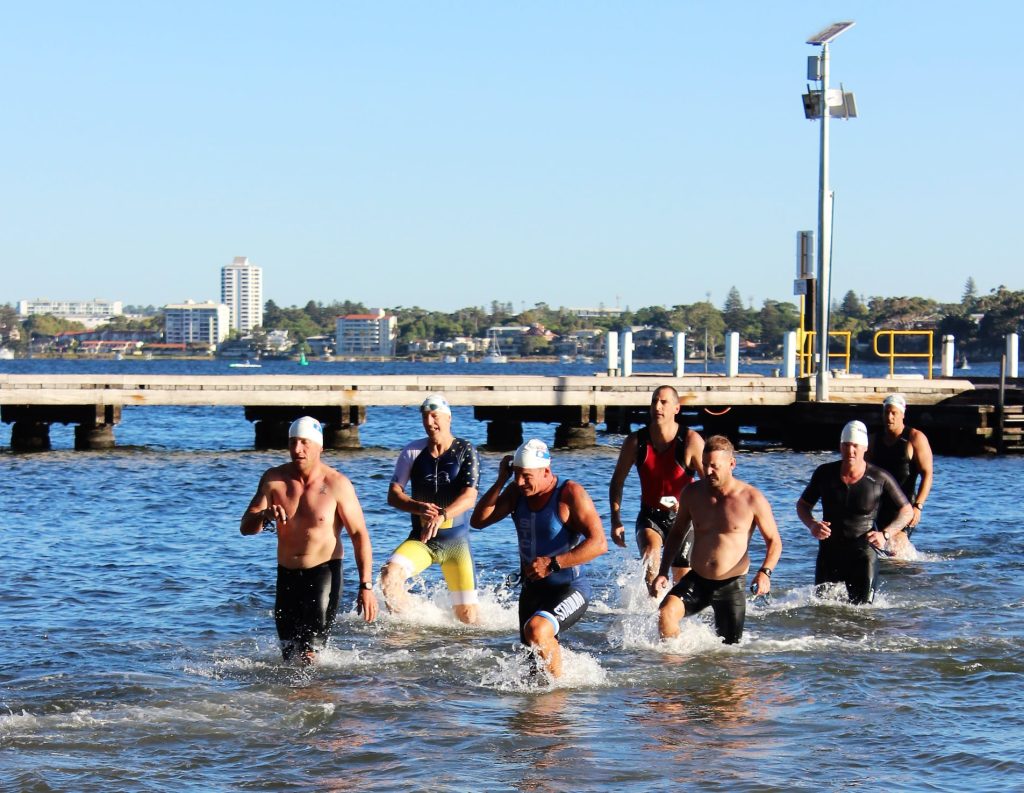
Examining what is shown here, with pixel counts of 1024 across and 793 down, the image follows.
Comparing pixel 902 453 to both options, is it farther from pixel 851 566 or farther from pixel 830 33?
pixel 830 33

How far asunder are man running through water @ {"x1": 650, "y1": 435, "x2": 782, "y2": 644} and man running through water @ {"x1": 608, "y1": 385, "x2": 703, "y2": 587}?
1540 millimetres

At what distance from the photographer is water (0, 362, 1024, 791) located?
8711 mm

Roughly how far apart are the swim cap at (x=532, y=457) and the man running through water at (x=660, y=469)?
2997 mm

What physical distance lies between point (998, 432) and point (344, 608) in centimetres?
2239

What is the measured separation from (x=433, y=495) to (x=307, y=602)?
2.01m

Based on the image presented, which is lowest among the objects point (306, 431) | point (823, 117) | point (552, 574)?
point (552, 574)

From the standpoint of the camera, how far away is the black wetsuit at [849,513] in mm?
12625

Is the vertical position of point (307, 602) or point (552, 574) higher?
point (552, 574)

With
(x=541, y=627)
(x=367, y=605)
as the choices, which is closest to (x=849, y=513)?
(x=541, y=627)

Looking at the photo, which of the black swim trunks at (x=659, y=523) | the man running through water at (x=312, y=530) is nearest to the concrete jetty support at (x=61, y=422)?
the black swim trunks at (x=659, y=523)

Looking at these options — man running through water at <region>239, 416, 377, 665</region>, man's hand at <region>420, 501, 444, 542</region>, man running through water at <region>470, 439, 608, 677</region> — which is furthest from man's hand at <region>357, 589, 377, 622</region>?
man's hand at <region>420, 501, 444, 542</region>

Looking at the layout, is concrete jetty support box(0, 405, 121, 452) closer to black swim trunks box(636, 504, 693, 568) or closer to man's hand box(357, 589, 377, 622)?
black swim trunks box(636, 504, 693, 568)

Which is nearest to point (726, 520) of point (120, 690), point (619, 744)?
point (619, 744)

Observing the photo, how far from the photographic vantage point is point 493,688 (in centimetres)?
1068
